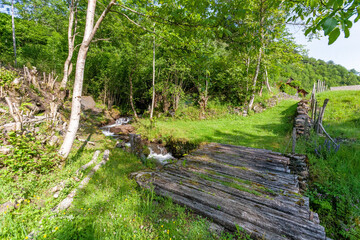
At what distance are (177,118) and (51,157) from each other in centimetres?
1163

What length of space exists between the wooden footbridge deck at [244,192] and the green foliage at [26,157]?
7.76ft

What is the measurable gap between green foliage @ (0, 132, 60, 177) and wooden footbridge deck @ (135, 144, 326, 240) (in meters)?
2.37

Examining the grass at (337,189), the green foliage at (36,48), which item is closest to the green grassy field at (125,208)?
the grass at (337,189)

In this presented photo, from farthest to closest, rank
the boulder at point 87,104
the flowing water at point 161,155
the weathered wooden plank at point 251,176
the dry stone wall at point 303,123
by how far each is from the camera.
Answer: the boulder at point 87,104
the flowing water at point 161,155
the dry stone wall at point 303,123
the weathered wooden plank at point 251,176

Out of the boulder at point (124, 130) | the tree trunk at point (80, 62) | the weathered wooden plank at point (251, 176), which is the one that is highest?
the tree trunk at point (80, 62)

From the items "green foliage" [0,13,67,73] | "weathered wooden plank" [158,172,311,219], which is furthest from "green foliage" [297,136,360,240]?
"green foliage" [0,13,67,73]

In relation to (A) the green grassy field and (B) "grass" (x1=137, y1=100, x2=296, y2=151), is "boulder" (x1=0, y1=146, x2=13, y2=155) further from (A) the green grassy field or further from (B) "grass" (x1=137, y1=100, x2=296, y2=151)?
(B) "grass" (x1=137, y1=100, x2=296, y2=151)

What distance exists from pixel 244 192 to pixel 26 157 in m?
5.19

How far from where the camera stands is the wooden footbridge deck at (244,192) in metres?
2.51

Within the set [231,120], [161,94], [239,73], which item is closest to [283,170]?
[231,120]

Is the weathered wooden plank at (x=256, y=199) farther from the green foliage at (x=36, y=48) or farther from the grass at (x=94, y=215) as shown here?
the green foliage at (x=36, y=48)

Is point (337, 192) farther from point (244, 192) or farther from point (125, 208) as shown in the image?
point (125, 208)

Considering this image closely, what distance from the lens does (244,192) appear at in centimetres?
339

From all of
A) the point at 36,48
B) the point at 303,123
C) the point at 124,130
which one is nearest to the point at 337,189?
the point at 303,123
